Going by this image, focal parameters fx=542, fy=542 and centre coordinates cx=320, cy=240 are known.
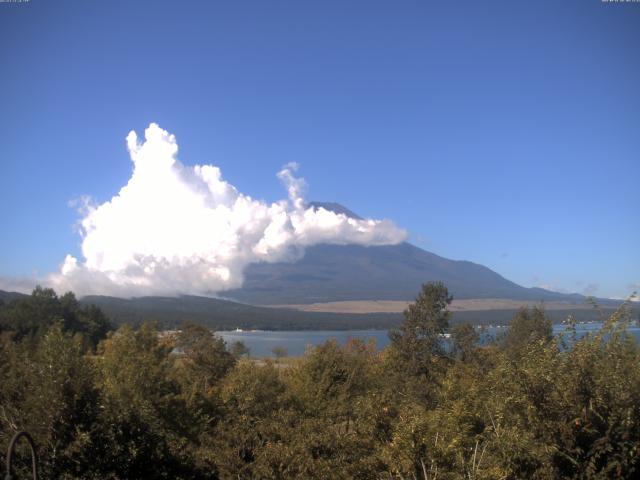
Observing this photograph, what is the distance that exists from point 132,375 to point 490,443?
17856 millimetres

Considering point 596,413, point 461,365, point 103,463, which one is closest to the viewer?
point 596,413

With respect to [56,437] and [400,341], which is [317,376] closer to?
[400,341]

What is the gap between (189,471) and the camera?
48.1 ft

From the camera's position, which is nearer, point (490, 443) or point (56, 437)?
point (490, 443)

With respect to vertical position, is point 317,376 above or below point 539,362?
below

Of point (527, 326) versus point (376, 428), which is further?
point (527, 326)

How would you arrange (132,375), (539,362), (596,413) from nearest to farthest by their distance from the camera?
(596,413) → (539,362) → (132,375)

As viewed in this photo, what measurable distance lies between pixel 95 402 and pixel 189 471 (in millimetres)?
3145

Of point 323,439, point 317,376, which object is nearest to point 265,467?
point 323,439

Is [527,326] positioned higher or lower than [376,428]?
higher

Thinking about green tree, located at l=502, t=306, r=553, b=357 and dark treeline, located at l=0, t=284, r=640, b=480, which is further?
green tree, located at l=502, t=306, r=553, b=357

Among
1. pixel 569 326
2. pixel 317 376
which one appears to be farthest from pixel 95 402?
pixel 317 376

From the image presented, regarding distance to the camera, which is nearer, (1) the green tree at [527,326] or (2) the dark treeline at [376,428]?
(2) the dark treeline at [376,428]

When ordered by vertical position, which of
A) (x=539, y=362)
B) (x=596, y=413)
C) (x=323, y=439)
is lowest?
(x=323, y=439)
